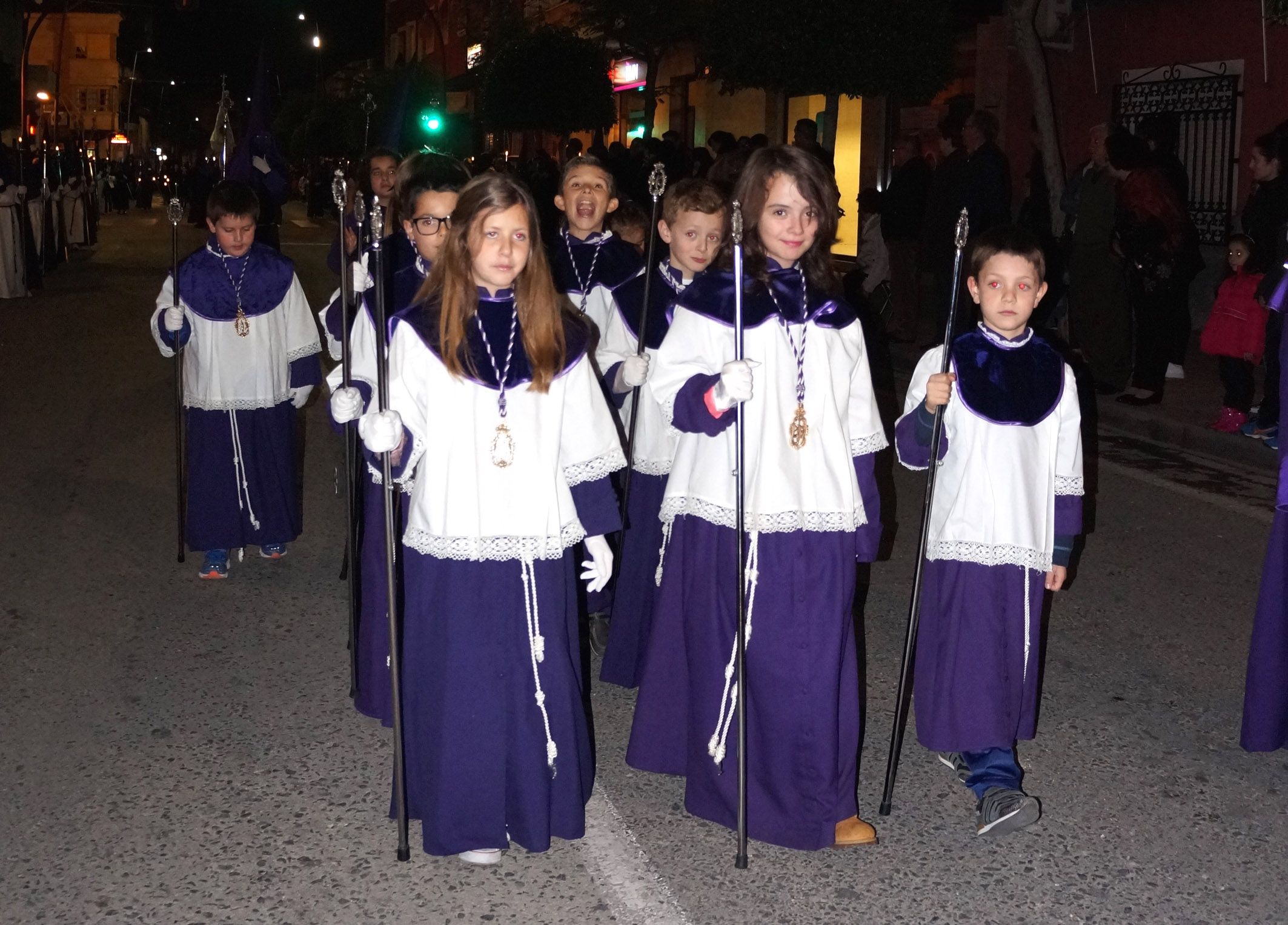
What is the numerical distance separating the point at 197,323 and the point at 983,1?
13833mm

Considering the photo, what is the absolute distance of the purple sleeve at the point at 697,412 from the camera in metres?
3.97

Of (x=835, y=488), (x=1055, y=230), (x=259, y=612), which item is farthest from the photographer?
(x=1055, y=230)

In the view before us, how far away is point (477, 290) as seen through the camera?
13.2ft

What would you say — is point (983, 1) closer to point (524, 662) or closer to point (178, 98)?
point (524, 662)

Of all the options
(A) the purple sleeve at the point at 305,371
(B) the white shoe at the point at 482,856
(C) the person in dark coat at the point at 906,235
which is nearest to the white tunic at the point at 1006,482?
(B) the white shoe at the point at 482,856

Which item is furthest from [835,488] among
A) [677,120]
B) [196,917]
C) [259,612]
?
[677,120]

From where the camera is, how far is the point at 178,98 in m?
116

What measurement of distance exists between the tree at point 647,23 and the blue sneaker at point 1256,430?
14.0 m

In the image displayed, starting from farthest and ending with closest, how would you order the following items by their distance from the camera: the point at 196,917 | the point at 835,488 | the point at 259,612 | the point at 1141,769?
the point at 259,612 → the point at 1141,769 → the point at 835,488 → the point at 196,917

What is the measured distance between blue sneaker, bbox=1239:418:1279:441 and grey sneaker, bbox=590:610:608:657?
5.67 m

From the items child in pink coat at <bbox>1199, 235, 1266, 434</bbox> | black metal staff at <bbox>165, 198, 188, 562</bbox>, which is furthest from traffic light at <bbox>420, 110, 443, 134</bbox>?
black metal staff at <bbox>165, 198, 188, 562</bbox>

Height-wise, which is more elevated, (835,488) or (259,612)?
(835,488)

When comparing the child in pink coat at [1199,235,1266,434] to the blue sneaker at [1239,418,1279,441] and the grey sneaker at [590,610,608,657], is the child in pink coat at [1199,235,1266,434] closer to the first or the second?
the blue sneaker at [1239,418,1279,441]

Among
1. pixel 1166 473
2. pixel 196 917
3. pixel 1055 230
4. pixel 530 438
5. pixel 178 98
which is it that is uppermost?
pixel 178 98
